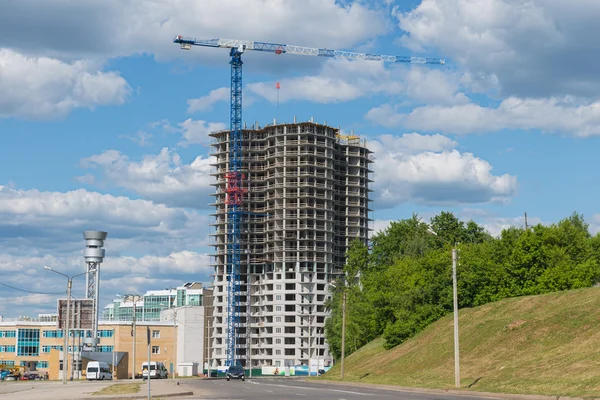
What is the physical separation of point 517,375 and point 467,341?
76.0 feet

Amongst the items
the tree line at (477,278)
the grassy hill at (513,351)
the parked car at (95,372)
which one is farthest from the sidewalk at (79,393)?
the parked car at (95,372)

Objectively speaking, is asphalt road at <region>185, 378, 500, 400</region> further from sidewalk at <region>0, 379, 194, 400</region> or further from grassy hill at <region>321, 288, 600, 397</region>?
grassy hill at <region>321, 288, 600, 397</region>

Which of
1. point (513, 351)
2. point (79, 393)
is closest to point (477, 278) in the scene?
point (513, 351)

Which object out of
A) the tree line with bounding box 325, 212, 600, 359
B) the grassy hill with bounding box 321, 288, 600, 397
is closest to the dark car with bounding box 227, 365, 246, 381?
the grassy hill with bounding box 321, 288, 600, 397

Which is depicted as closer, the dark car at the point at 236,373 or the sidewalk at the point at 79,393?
the sidewalk at the point at 79,393

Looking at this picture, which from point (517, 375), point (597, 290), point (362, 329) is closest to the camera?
point (517, 375)

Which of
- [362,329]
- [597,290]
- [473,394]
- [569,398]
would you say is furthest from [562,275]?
[569,398]

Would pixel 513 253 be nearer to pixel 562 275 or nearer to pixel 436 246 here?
pixel 562 275

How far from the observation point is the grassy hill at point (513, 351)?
2112 inches

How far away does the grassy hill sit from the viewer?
5366cm

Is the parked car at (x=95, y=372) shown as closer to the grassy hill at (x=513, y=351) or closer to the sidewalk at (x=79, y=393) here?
the grassy hill at (x=513, y=351)

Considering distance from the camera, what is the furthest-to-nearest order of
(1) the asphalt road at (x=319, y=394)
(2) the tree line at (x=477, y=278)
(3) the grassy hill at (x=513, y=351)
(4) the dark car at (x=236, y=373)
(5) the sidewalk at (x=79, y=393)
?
(2) the tree line at (x=477, y=278)
(4) the dark car at (x=236, y=373)
(3) the grassy hill at (x=513, y=351)
(5) the sidewalk at (x=79, y=393)
(1) the asphalt road at (x=319, y=394)

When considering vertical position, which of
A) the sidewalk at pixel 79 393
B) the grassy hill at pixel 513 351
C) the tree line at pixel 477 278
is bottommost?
the sidewalk at pixel 79 393

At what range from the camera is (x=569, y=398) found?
41.0 metres
